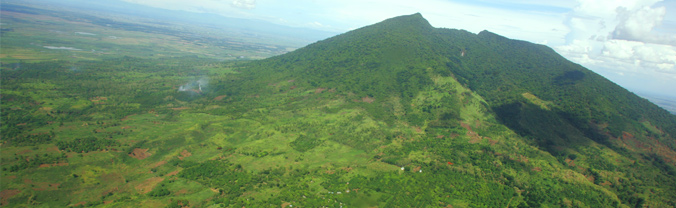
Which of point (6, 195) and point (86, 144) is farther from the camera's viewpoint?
point (86, 144)

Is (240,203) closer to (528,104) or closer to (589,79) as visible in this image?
(528,104)

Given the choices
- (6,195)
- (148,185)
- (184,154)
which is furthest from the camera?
(184,154)

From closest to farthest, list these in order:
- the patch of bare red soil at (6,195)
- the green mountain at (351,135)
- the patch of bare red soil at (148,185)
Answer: the patch of bare red soil at (6,195) < the patch of bare red soil at (148,185) < the green mountain at (351,135)

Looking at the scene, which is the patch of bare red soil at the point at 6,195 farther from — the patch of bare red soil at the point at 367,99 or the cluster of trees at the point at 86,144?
the patch of bare red soil at the point at 367,99

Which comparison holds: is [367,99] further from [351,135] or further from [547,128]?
[547,128]

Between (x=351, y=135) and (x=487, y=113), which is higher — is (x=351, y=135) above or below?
below

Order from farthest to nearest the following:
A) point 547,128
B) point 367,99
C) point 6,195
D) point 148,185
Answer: point 367,99
point 547,128
point 148,185
point 6,195

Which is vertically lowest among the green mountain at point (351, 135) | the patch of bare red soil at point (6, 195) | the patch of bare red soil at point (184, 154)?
the patch of bare red soil at point (6, 195)

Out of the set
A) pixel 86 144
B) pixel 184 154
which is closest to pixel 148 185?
pixel 184 154

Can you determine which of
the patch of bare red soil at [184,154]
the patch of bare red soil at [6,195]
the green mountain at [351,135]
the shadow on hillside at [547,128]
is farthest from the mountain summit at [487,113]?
the patch of bare red soil at [6,195]
